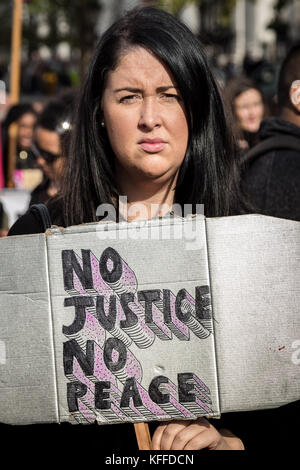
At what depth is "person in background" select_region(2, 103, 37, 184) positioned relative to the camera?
724 centimetres

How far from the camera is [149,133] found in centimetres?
203

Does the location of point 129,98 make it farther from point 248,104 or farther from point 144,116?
point 248,104

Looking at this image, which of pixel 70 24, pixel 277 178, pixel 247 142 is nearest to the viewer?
pixel 277 178

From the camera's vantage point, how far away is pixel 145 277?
179 centimetres

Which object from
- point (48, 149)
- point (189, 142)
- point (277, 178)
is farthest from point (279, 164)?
point (48, 149)

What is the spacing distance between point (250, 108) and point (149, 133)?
4.48m

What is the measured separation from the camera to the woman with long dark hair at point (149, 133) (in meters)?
2.06

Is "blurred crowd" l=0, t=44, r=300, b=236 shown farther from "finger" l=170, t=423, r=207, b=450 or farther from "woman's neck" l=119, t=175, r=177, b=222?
"finger" l=170, t=423, r=207, b=450

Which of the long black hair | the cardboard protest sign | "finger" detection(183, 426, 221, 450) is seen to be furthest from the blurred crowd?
"finger" detection(183, 426, 221, 450)

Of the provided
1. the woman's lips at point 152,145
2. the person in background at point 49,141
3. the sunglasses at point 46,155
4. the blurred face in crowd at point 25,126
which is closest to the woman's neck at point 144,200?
the woman's lips at point 152,145

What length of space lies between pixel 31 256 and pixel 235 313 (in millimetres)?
502

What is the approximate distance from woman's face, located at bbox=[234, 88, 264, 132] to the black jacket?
293 cm

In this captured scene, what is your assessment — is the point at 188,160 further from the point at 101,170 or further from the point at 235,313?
the point at 235,313
